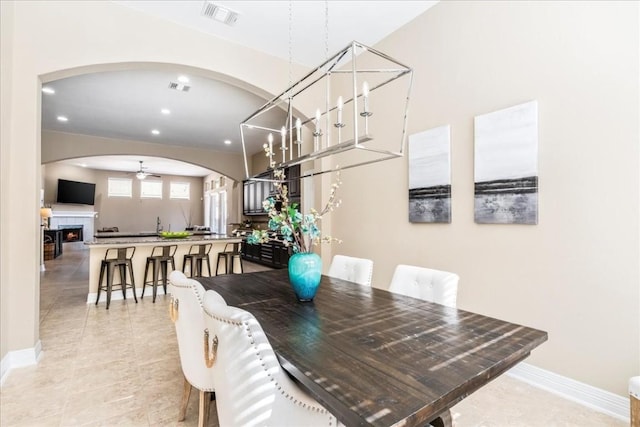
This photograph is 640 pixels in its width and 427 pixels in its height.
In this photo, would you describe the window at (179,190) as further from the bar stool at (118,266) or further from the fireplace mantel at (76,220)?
the bar stool at (118,266)

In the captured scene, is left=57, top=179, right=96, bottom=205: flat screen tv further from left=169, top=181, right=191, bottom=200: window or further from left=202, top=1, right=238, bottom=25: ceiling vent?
left=202, top=1, right=238, bottom=25: ceiling vent

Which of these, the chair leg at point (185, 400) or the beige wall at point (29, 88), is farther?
the beige wall at point (29, 88)

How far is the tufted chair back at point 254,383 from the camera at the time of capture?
1.08 m

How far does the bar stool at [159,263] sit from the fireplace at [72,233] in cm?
990

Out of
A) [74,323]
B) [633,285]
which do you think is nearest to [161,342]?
[74,323]

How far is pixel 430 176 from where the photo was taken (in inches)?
120

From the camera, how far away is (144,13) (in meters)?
3.15

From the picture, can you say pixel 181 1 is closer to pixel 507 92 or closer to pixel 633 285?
pixel 507 92

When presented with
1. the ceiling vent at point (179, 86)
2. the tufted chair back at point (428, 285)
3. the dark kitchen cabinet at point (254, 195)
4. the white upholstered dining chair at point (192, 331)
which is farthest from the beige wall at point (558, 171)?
the dark kitchen cabinet at point (254, 195)

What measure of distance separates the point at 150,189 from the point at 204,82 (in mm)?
10574

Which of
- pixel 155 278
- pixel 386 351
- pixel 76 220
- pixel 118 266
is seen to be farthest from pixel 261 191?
pixel 76 220

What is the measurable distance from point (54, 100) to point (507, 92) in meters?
6.66

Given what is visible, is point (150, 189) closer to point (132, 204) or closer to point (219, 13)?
point (132, 204)

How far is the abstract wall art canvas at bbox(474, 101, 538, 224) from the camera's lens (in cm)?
233
